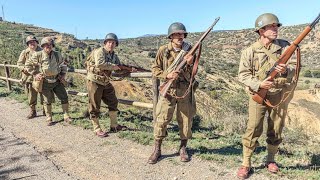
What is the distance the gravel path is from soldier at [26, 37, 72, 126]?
0.85 m

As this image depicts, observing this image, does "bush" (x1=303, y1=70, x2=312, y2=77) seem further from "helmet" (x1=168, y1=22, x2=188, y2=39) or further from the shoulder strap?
the shoulder strap

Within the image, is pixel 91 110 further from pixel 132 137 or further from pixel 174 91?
pixel 174 91

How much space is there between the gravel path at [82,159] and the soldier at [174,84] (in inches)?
13.2

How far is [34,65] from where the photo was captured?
27.9 ft

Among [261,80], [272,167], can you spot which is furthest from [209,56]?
[261,80]

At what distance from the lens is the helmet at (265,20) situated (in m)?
4.39

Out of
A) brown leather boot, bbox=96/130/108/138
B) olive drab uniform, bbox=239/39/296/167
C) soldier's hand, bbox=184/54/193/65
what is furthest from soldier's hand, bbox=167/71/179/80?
brown leather boot, bbox=96/130/108/138

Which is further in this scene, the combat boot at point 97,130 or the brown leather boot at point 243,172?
the combat boot at point 97,130

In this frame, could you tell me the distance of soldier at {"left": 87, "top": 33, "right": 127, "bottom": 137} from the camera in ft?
22.5

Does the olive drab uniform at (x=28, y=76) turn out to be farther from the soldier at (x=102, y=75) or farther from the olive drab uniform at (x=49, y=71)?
the soldier at (x=102, y=75)

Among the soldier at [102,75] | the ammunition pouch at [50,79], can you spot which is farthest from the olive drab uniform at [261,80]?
the ammunition pouch at [50,79]

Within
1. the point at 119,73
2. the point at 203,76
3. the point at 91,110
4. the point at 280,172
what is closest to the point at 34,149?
the point at 91,110

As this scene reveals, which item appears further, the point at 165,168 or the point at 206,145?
the point at 206,145

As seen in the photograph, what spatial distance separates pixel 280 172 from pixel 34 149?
4.25 metres
